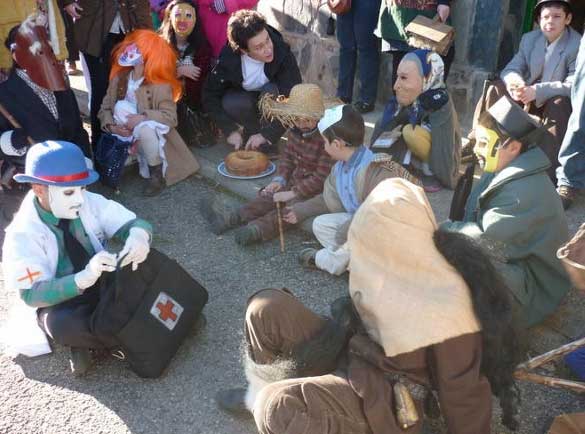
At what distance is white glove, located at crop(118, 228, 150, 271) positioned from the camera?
3.09 metres

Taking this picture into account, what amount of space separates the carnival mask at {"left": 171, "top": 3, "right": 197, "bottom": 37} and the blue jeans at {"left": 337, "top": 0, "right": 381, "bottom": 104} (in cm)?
136

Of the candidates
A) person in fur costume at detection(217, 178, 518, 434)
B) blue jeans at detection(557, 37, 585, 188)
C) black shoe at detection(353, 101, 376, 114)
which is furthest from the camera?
black shoe at detection(353, 101, 376, 114)

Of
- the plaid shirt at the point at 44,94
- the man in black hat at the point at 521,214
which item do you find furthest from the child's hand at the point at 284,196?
the plaid shirt at the point at 44,94

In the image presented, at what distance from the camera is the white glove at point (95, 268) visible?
9.67 ft

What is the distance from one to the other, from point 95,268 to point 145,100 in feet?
7.56

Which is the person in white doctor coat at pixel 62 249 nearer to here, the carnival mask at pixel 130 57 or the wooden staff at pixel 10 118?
the wooden staff at pixel 10 118

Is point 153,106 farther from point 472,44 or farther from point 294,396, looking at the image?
point 294,396

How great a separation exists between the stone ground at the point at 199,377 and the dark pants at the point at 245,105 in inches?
55.4

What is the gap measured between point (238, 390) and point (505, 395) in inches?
45.5

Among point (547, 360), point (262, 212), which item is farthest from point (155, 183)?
point (547, 360)

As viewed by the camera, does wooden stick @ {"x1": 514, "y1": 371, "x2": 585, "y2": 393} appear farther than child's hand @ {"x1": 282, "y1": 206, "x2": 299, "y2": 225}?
No

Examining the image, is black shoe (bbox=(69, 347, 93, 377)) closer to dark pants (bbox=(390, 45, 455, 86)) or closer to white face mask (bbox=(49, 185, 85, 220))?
white face mask (bbox=(49, 185, 85, 220))

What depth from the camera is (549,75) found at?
14.9ft

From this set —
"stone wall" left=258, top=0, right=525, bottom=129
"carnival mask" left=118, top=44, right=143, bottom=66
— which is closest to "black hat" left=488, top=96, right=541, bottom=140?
"stone wall" left=258, top=0, right=525, bottom=129
